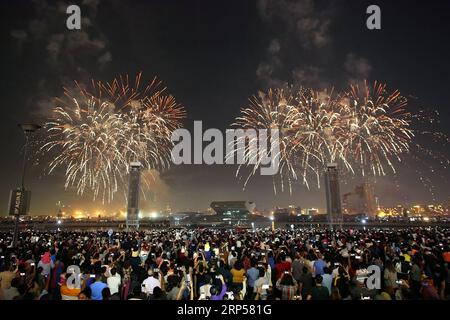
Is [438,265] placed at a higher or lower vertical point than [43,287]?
higher

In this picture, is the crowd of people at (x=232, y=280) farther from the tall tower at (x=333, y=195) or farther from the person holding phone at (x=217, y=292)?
the tall tower at (x=333, y=195)

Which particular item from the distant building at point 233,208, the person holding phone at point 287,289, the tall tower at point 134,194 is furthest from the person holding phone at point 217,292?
the distant building at point 233,208

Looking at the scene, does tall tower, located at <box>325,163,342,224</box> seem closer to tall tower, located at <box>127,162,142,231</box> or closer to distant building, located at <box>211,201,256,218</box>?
tall tower, located at <box>127,162,142,231</box>

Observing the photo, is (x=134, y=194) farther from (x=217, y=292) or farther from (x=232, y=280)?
(x=217, y=292)
